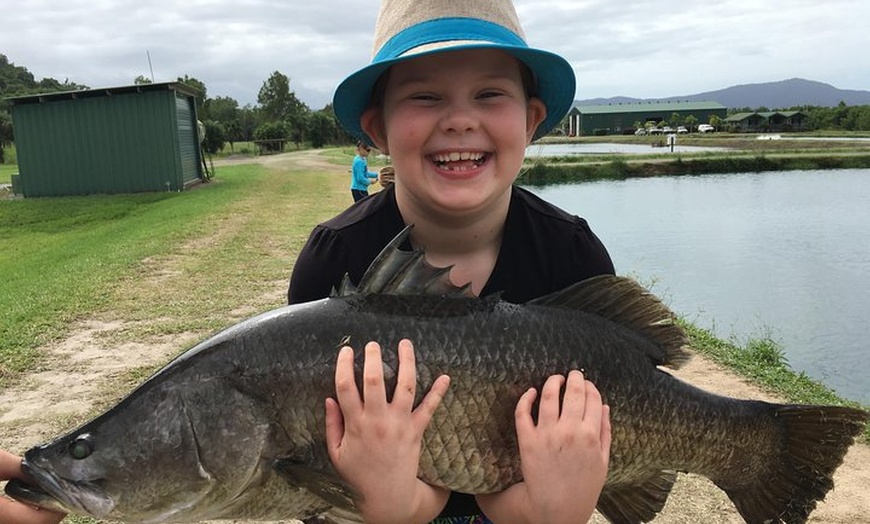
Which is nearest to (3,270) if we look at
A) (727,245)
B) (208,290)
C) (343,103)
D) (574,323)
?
(208,290)

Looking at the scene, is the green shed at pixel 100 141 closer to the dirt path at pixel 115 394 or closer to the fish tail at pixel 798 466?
the dirt path at pixel 115 394

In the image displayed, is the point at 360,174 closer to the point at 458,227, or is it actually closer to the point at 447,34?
the point at 458,227

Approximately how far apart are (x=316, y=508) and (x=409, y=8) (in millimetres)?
1591

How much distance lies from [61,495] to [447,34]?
5.59 ft

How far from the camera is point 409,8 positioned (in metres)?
2.28

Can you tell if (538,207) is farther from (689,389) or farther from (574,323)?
(689,389)

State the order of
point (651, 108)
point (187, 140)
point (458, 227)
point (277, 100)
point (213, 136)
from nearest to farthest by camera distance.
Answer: point (458, 227) → point (187, 140) → point (213, 136) → point (277, 100) → point (651, 108)

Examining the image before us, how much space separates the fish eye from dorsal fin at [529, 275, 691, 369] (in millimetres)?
1347

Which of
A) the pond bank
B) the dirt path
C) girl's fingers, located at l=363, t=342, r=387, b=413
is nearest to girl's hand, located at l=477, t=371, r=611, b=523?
girl's fingers, located at l=363, t=342, r=387, b=413

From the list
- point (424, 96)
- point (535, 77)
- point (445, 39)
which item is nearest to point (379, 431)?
point (424, 96)

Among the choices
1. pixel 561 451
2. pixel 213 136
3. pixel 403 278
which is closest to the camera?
Answer: pixel 561 451

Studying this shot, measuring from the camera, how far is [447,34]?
213cm

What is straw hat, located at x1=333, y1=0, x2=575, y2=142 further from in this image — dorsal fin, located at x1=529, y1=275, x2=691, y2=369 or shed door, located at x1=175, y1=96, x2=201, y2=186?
shed door, located at x1=175, y1=96, x2=201, y2=186

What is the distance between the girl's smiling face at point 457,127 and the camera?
2.19 metres
